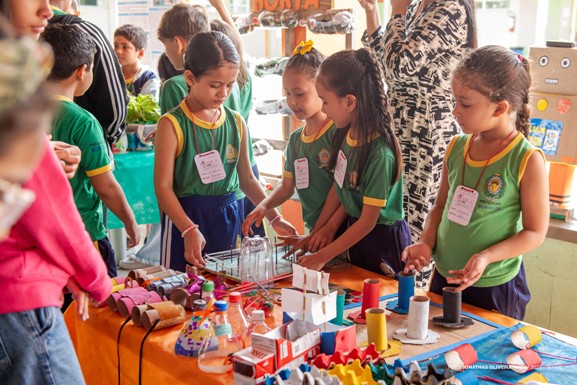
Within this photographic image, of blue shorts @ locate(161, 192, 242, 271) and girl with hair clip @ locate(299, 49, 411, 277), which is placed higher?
girl with hair clip @ locate(299, 49, 411, 277)

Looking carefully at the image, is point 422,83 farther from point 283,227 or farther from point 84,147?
point 84,147

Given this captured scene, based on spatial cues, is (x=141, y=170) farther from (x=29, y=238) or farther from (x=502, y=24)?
(x=502, y=24)

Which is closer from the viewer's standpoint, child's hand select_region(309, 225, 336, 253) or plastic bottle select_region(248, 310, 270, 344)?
plastic bottle select_region(248, 310, 270, 344)

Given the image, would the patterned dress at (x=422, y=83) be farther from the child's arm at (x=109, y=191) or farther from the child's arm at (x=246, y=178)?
the child's arm at (x=109, y=191)

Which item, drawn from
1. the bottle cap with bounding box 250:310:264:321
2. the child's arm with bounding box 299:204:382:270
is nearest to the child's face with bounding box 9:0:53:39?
the bottle cap with bounding box 250:310:264:321

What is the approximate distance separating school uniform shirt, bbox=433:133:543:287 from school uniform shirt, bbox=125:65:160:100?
3.26 metres

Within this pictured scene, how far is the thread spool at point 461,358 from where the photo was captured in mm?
1416

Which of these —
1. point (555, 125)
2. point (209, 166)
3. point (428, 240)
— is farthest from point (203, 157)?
point (555, 125)

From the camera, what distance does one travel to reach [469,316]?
5.72ft

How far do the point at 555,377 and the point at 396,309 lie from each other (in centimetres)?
47

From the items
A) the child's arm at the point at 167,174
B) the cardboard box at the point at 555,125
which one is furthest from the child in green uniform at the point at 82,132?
the cardboard box at the point at 555,125

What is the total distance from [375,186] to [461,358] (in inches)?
33.5

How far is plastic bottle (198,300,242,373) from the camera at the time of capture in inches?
57.6

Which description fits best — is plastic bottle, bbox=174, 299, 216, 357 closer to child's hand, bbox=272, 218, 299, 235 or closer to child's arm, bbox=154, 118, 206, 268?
child's arm, bbox=154, 118, 206, 268
